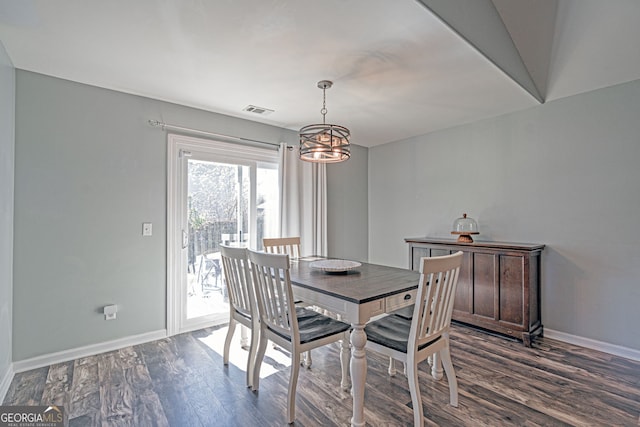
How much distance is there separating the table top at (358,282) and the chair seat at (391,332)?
0.92ft

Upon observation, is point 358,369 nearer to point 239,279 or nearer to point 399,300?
point 399,300

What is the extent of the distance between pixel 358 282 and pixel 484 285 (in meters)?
1.80

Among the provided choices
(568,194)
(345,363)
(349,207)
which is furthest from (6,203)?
(568,194)

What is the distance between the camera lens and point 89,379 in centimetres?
225

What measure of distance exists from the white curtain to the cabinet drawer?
2.15 meters

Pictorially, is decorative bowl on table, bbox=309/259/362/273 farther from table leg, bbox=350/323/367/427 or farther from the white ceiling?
the white ceiling

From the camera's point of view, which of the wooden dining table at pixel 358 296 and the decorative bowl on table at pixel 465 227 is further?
the decorative bowl on table at pixel 465 227

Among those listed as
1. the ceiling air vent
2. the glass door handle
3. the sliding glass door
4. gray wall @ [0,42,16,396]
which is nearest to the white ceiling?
the ceiling air vent

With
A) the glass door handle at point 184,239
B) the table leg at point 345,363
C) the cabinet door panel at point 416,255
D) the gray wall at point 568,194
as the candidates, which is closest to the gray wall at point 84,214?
the glass door handle at point 184,239

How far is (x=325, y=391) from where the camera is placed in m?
2.10

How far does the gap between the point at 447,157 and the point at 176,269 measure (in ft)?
11.5

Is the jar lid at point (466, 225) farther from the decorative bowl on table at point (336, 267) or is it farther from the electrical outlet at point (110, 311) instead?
the electrical outlet at point (110, 311)

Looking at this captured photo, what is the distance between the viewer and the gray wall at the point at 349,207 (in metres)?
4.55

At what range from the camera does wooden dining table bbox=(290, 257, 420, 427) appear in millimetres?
1704
